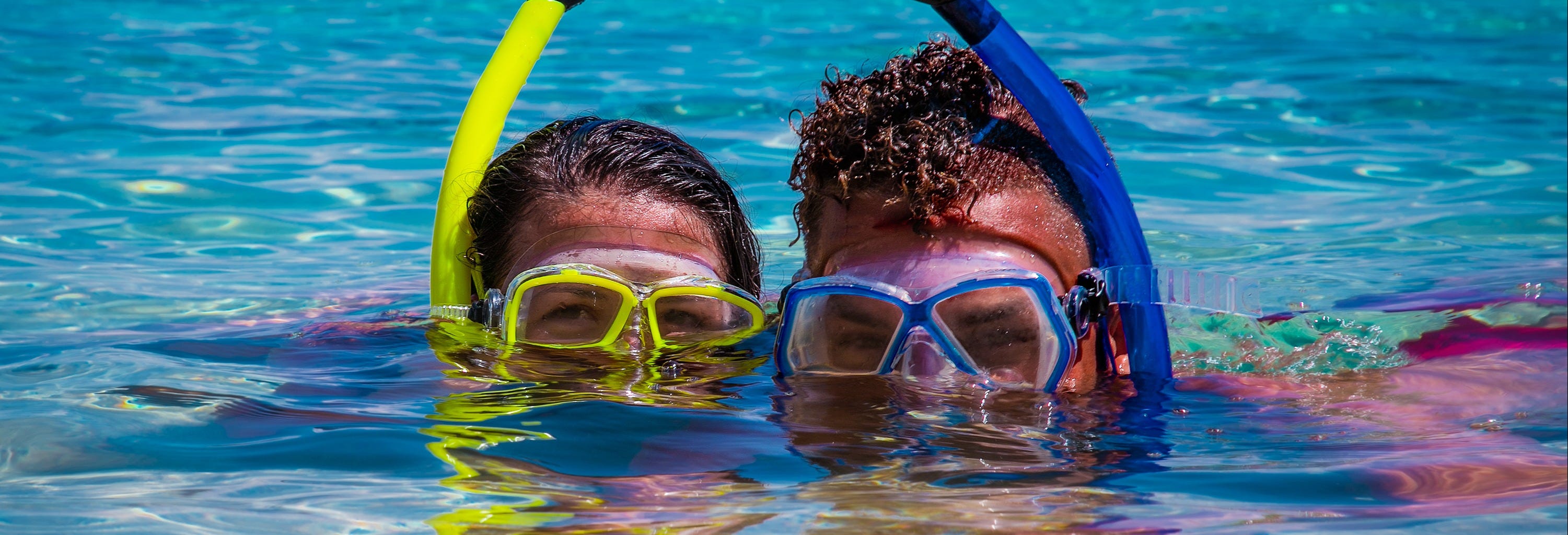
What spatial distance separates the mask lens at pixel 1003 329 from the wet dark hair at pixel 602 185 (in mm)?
999

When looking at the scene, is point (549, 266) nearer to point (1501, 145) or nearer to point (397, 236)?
point (397, 236)

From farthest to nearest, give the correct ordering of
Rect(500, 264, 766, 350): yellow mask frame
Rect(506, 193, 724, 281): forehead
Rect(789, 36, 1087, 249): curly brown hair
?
Rect(506, 193, 724, 281): forehead → Rect(500, 264, 766, 350): yellow mask frame → Rect(789, 36, 1087, 249): curly brown hair

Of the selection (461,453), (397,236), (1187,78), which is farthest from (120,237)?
(1187,78)

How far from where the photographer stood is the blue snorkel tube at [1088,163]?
270 centimetres

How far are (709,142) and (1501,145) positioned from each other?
4860 millimetres

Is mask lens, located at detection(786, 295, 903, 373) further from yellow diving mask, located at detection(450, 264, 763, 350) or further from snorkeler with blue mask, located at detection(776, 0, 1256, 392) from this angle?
yellow diving mask, located at detection(450, 264, 763, 350)

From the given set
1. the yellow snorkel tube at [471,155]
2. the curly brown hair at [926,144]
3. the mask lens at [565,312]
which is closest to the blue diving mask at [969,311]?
the curly brown hair at [926,144]

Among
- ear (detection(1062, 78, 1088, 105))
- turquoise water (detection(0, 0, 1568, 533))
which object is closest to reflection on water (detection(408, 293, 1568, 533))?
turquoise water (detection(0, 0, 1568, 533))

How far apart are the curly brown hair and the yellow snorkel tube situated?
1060 mm

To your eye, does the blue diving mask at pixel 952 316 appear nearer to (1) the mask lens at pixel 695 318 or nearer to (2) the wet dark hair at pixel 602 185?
(1) the mask lens at pixel 695 318

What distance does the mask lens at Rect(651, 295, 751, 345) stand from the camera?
3.20 metres

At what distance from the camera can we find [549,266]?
3168mm

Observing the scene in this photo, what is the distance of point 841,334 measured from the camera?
109 inches

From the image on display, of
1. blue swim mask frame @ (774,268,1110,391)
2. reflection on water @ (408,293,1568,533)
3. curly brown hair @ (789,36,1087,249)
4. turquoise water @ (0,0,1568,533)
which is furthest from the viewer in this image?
curly brown hair @ (789,36,1087,249)
